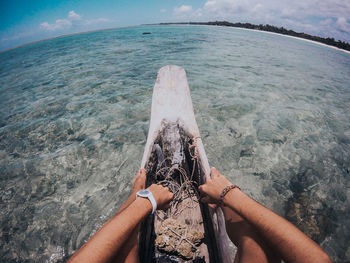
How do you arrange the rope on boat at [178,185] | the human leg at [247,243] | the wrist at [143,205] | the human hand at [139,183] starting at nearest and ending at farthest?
the human leg at [247,243] → the wrist at [143,205] → the human hand at [139,183] → the rope on boat at [178,185]

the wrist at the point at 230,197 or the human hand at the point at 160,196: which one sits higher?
the wrist at the point at 230,197

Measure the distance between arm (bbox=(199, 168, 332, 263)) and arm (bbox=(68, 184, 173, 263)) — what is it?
953 mm

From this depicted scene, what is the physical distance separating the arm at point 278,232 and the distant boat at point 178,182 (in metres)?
0.41

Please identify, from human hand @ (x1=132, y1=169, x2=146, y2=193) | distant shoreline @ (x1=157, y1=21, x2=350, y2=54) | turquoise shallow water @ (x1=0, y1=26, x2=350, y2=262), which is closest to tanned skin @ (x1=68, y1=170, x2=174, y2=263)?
human hand @ (x1=132, y1=169, x2=146, y2=193)

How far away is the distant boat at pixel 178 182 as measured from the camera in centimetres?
184

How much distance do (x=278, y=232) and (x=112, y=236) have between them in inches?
54.0

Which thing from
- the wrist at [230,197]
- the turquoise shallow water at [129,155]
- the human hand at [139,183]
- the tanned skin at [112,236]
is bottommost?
the turquoise shallow water at [129,155]

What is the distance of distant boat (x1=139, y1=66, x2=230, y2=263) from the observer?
72.5 inches

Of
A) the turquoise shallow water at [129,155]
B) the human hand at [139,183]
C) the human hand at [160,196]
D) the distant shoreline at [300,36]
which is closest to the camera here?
the human hand at [160,196]

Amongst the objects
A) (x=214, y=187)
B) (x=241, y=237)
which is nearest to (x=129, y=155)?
(x=214, y=187)

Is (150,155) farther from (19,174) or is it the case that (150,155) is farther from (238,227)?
(19,174)

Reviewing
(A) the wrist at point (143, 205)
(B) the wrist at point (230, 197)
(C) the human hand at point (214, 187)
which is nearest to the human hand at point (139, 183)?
(A) the wrist at point (143, 205)

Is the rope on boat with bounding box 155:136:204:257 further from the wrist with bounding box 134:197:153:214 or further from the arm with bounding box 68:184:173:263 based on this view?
the arm with bounding box 68:184:173:263

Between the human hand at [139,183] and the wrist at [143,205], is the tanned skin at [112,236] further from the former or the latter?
the human hand at [139,183]
